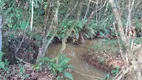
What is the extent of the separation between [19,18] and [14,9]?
0.37 m

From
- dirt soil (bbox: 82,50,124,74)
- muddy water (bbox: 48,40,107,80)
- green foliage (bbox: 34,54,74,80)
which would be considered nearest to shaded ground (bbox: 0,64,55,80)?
green foliage (bbox: 34,54,74,80)

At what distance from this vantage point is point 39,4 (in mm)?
7215

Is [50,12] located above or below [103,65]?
above

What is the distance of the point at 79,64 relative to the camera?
18.6ft

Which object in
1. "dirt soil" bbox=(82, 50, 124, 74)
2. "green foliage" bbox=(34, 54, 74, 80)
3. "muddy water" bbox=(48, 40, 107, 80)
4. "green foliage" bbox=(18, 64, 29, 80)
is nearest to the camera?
"green foliage" bbox=(18, 64, 29, 80)

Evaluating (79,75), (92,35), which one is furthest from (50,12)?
(92,35)

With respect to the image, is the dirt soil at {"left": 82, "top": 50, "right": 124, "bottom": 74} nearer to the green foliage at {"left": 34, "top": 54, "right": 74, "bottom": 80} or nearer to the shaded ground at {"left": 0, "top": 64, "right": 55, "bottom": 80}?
the green foliage at {"left": 34, "top": 54, "right": 74, "bottom": 80}

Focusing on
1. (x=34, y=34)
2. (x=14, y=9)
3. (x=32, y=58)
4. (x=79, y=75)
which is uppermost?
(x=14, y=9)

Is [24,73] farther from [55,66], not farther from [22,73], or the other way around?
[55,66]

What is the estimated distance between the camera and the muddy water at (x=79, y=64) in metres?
5.21

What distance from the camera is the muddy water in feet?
17.1

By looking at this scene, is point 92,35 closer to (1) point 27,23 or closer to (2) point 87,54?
(2) point 87,54

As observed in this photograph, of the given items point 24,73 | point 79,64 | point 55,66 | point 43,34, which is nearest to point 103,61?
point 79,64

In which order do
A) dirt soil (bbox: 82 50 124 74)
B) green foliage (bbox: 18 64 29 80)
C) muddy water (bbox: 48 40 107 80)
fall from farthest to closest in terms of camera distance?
1. dirt soil (bbox: 82 50 124 74)
2. muddy water (bbox: 48 40 107 80)
3. green foliage (bbox: 18 64 29 80)
